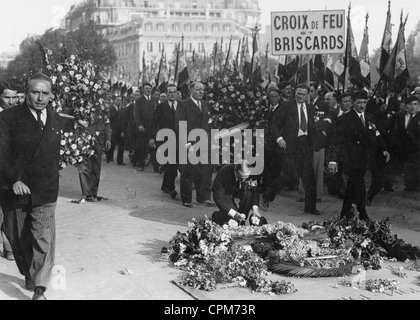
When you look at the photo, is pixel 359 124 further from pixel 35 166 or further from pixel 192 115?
pixel 35 166

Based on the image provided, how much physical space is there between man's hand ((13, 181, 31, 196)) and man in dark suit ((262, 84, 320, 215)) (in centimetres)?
545

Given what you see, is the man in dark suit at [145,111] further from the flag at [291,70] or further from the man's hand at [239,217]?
the man's hand at [239,217]

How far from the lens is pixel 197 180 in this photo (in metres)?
11.7

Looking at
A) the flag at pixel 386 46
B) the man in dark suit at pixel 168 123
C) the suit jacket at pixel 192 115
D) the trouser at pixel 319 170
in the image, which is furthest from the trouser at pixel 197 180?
the flag at pixel 386 46

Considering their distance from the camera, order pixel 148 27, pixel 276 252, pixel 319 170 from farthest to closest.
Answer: pixel 148 27
pixel 319 170
pixel 276 252

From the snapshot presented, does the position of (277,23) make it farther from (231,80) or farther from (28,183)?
(28,183)

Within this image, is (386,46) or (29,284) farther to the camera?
(386,46)

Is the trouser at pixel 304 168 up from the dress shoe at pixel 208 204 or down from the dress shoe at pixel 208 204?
up

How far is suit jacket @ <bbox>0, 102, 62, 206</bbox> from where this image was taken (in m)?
6.08

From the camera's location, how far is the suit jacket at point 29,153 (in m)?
6.08

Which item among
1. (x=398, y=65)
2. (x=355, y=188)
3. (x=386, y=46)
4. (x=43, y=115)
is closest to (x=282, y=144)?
(x=355, y=188)

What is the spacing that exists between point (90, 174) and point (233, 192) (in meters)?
4.24

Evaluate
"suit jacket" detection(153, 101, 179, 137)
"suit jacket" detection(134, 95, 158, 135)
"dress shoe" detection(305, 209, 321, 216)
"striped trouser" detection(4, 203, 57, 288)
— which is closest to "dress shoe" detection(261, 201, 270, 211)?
"dress shoe" detection(305, 209, 321, 216)

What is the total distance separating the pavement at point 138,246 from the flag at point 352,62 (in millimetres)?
2670
